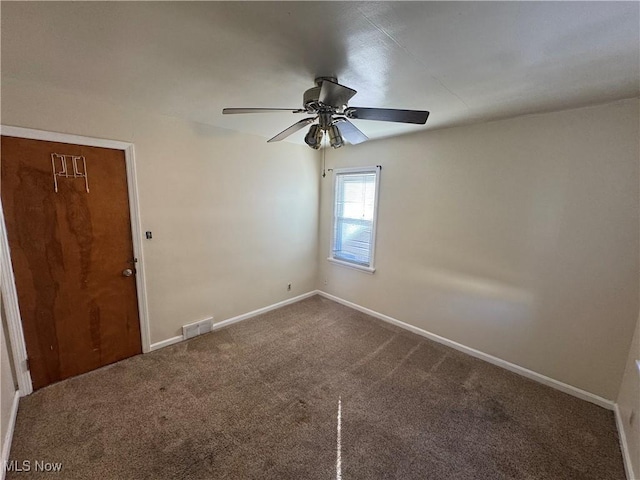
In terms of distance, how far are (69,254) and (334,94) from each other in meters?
2.48

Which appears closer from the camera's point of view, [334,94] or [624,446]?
[334,94]

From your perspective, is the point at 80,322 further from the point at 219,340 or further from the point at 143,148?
the point at 143,148

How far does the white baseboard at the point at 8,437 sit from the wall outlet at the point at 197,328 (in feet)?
4.06

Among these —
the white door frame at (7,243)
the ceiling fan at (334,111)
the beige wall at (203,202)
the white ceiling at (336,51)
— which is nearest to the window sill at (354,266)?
the beige wall at (203,202)

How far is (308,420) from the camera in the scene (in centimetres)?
194

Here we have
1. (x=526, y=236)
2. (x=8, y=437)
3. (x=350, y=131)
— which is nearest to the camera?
(x=8, y=437)

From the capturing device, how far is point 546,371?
2.38 metres

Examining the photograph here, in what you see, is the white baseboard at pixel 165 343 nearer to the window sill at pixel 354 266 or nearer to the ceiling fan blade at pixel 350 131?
the window sill at pixel 354 266

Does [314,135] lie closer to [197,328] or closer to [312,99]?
[312,99]

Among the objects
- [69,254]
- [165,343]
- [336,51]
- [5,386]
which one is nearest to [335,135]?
[336,51]

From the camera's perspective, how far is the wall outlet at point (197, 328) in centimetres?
294

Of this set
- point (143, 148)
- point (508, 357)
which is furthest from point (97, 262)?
point (508, 357)

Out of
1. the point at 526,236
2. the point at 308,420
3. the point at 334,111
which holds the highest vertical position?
the point at 334,111

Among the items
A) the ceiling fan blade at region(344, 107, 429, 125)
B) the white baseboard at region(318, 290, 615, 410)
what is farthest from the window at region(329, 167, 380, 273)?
the ceiling fan blade at region(344, 107, 429, 125)
